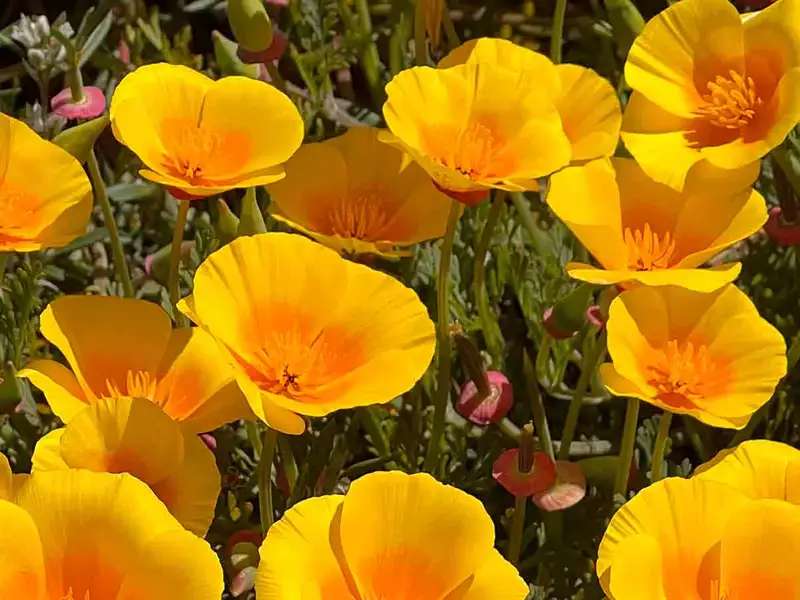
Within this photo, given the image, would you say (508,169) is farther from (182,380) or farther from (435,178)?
(182,380)

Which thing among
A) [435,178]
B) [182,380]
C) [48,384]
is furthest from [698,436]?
[48,384]

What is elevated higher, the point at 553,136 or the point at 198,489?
the point at 553,136

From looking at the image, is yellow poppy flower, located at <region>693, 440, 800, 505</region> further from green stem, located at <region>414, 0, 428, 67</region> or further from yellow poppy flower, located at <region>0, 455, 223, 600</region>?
green stem, located at <region>414, 0, 428, 67</region>

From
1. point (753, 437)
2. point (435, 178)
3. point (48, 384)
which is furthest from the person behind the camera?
point (753, 437)

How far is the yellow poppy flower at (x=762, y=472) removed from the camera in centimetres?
125

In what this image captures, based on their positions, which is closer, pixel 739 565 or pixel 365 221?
pixel 739 565

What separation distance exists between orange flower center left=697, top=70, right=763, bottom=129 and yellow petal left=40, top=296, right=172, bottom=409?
67cm

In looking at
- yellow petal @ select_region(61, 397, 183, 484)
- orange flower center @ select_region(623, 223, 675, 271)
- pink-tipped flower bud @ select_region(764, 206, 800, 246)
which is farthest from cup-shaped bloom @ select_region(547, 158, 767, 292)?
yellow petal @ select_region(61, 397, 183, 484)

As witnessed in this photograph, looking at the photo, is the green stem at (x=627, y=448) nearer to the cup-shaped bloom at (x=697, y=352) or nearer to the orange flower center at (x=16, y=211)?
the cup-shaped bloom at (x=697, y=352)

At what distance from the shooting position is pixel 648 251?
57.7 inches

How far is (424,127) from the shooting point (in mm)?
1478

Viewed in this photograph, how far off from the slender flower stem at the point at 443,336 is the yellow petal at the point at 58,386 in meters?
0.39

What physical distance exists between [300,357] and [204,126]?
0.31m

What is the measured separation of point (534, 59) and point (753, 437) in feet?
2.07
